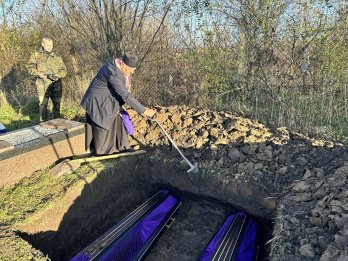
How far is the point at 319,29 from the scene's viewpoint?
17.0 ft

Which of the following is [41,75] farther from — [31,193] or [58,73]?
[31,193]

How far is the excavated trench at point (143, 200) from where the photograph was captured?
362cm

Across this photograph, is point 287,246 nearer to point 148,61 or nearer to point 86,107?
point 86,107

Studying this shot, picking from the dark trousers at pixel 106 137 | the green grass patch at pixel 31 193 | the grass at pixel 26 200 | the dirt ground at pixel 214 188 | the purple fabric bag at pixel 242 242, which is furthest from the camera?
the dark trousers at pixel 106 137

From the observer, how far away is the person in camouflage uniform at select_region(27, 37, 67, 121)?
5410mm

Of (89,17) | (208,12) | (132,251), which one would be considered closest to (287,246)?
(132,251)

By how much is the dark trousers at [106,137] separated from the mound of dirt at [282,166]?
506mm

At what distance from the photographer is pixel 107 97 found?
162 inches

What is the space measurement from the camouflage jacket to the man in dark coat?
1702mm

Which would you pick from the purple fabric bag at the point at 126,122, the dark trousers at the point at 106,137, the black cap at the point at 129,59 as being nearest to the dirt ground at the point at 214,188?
the dark trousers at the point at 106,137

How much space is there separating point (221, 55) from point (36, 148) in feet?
14.0

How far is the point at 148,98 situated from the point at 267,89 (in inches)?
106

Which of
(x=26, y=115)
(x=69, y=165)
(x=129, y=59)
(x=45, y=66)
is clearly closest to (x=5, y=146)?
(x=69, y=165)

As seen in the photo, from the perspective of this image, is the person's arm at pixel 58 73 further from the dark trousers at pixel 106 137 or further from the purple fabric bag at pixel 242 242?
the purple fabric bag at pixel 242 242
